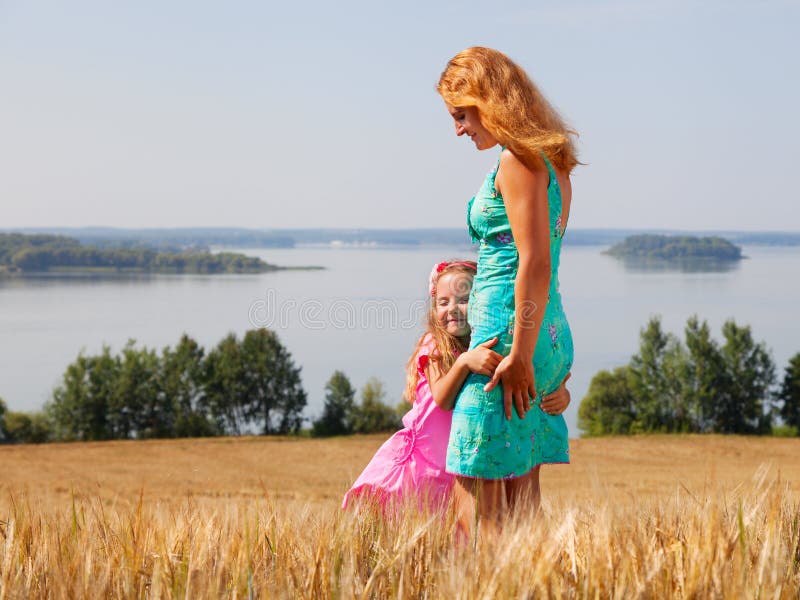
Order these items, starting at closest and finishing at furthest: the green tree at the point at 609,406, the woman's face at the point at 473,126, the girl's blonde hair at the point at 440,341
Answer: the woman's face at the point at 473,126 → the girl's blonde hair at the point at 440,341 → the green tree at the point at 609,406

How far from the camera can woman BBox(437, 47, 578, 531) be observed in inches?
113

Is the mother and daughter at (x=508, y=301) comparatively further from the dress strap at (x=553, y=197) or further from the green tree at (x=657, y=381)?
the green tree at (x=657, y=381)

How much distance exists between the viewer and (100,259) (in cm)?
12862

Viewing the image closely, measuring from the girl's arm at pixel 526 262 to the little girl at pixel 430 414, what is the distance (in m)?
0.38

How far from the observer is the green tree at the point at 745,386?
40969 millimetres

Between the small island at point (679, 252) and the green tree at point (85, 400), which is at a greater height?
the small island at point (679, 252)

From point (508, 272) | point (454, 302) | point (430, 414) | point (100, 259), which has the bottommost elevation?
point (100, 259)

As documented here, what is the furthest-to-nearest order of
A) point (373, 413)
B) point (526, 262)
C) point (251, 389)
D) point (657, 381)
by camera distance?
point (251, 389)
point (373, 413)
point (657, 381)
point (526, 262)

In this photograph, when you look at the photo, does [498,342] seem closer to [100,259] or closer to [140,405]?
[140,405]

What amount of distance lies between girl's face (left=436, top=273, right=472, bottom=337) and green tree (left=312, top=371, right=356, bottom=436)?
41456 mm

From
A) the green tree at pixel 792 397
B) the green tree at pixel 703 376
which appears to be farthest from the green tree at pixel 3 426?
the green tree at pixel 792 397

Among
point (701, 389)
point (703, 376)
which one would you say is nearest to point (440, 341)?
point (701, 389)

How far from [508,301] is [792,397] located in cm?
4148

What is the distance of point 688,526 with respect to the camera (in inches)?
108
